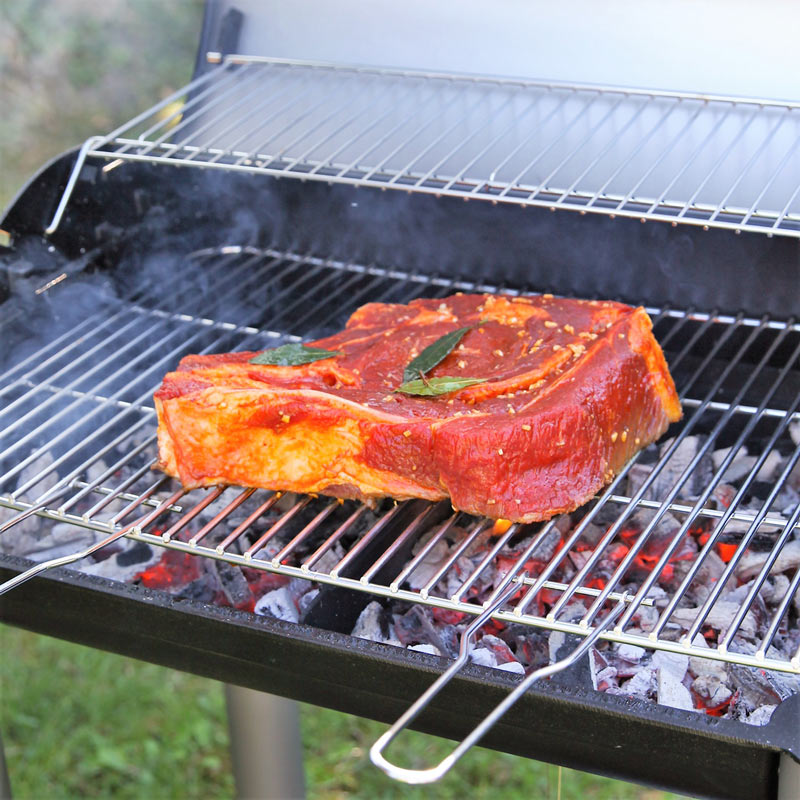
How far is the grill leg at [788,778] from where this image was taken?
5.39 feet

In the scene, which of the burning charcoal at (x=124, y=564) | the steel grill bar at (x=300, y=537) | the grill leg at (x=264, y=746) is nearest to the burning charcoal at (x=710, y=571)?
the steel grill bar at (x=300, y=537)

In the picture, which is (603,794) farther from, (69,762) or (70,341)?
(70,341)

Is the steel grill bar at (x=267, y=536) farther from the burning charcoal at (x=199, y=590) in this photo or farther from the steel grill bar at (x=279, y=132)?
the steel grill bar at (x=279, y=132)

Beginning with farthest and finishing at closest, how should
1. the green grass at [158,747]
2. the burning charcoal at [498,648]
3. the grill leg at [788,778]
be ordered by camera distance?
the green grass at [158,747], the burning charcoal at [498,648], the grill leg at [788,778]

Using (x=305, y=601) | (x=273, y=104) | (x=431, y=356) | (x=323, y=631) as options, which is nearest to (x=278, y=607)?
(x=305, y=601)

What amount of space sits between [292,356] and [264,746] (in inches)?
50.1

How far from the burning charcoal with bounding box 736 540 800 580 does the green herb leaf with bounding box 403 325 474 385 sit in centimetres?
84

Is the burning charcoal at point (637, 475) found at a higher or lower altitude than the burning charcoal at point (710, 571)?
higher

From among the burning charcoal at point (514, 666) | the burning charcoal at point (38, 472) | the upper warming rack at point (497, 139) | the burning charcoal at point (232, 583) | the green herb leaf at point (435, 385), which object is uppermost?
the upper warming rack at point (497, 139)

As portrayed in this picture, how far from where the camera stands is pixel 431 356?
8.04 feet

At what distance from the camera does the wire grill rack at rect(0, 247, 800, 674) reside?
2176 mm

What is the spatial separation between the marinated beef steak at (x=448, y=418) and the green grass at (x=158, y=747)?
1.75 m

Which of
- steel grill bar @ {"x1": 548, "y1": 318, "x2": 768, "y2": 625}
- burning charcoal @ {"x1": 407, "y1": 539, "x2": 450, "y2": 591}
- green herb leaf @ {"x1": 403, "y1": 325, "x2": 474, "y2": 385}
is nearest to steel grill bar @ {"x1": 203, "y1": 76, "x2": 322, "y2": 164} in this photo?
green herb leaf @ {"x1": 403, "y1": 325, "x2": 474, "y2": 385}

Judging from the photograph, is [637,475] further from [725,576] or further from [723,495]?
[725,576]
